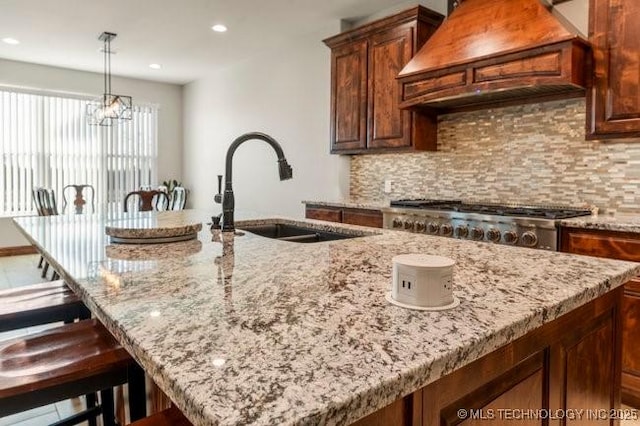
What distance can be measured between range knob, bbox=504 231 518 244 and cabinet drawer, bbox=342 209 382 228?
1050 mm

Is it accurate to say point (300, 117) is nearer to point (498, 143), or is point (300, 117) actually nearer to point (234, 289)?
point (498, 143)

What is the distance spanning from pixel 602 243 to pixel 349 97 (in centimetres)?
248

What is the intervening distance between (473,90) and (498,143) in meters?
0.63

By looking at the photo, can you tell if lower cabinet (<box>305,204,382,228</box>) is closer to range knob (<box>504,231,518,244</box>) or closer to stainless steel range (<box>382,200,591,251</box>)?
stainless steel range (<box>382,200,591,251</box>)

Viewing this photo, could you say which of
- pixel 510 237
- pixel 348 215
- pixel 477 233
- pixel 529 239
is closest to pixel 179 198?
pixel 348 215

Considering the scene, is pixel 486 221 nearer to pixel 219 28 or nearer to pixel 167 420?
pixel 167 420

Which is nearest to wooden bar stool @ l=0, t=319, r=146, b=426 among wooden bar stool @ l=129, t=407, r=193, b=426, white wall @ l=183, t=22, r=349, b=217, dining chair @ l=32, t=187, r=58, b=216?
wooden bar stool @ l=129, t=407, r=193, b=426

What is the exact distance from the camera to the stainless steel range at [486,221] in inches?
92.8

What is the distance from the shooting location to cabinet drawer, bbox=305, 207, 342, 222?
3753 millimetres

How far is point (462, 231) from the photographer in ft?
8.97

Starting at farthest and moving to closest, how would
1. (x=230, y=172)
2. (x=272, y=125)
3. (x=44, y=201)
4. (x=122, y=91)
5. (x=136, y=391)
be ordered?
(x=122, y=91) → (x=272, y=125) → (x=44, y=201) → (x=230, y=172) → (x=136, y=391)

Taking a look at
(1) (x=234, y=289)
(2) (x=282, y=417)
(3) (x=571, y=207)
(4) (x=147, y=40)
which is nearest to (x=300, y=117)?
(4) (x=147, y=40)

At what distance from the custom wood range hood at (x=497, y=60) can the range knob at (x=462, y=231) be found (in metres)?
0.91

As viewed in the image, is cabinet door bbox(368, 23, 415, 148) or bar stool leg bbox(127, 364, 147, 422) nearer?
bar stool leg bbox(127, 364, 147, 422)
